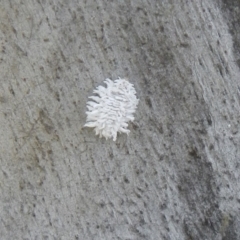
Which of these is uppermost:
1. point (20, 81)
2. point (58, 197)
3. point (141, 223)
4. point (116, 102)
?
point (20, 81)

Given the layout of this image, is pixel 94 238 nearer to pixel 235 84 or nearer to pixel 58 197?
pixel 58 197

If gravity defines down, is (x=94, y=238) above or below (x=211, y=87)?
below

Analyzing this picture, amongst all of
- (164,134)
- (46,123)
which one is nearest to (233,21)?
(164,134)
